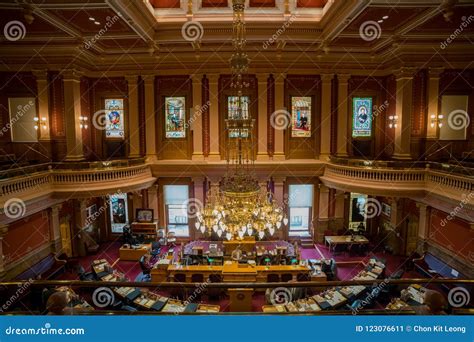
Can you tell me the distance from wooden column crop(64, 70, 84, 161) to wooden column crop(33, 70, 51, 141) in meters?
0.75

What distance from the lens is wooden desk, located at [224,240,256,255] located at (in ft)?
37.9

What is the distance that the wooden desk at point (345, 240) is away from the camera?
12.4 meters

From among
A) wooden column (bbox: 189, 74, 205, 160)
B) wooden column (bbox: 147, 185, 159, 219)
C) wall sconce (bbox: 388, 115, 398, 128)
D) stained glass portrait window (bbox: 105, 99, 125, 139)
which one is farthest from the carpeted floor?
wall sconce (bbox: 388, 115, 398, 128)

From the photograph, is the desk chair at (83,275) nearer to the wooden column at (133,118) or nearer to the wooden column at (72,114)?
the wooden column at (72,114)

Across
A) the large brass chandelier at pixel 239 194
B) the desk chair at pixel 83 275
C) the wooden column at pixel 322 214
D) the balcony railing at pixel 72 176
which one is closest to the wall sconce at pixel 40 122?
the balcony railing at pixel 72 176

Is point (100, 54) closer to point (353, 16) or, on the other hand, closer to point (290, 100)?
point (290, 100)

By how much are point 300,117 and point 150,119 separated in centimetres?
664

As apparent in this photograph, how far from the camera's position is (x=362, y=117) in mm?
13977

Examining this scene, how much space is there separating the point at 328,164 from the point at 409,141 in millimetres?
3246

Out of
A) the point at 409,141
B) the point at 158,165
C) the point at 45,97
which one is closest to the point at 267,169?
the point at 158,165

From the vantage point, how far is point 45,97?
12.2 m

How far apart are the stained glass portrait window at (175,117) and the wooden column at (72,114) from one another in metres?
3.53

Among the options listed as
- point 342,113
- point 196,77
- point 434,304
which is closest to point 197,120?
point 196,77

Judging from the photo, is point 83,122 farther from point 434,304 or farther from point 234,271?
point 434,304
